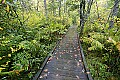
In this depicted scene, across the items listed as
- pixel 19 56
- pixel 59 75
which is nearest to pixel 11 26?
pixel 19 56

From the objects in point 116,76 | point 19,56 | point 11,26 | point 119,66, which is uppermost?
point 11,26

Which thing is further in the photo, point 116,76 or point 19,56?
point 116,76

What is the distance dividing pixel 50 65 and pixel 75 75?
4.78 ft

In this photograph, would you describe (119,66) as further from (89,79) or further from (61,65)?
(61,65)

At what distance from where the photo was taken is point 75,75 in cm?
599

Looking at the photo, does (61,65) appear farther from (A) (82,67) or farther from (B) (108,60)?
(B) (108,60)

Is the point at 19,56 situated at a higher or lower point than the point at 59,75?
higher

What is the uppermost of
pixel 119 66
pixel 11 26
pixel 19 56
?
pixel 11 26

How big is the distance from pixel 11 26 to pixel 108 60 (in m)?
5.46

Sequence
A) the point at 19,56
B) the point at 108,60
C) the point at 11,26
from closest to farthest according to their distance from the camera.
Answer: the point at 19,56 < the point at 11,26 < the point at 108,60

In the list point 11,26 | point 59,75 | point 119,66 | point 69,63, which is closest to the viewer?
point 11,26

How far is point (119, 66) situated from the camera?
6719mm

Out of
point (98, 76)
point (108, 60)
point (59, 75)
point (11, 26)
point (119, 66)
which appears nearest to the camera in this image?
point (11, 26)

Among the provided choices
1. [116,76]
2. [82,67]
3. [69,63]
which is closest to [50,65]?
[69,63]
